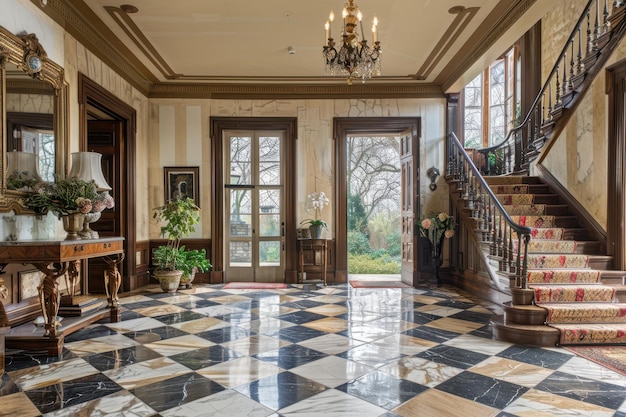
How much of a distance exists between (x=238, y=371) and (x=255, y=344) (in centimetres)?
70

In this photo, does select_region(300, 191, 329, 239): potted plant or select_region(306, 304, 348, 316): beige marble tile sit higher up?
select_region(300, 191, 329, 239): potted plant

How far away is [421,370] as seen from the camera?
3303mm

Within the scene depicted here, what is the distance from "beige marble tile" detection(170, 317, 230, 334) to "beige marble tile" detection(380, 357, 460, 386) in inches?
80.6

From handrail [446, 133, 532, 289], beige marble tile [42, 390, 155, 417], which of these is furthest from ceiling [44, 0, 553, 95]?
beige marble tile [42, 390, 155, 417]

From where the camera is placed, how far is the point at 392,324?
15.5ft

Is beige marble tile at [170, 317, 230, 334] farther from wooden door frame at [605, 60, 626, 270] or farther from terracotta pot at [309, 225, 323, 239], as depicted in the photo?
wooden door frame at [605, 60, 626, 270]

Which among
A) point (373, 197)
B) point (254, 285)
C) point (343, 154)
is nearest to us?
point (254, 285)

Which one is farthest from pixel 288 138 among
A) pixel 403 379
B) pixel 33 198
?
pixel 403 379

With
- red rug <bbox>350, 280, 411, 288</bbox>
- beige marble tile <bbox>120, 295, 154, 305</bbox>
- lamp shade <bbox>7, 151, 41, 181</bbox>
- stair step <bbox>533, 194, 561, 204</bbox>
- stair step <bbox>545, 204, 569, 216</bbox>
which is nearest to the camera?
lamp shade <bbox>7, 151, 41, 181</bbox>

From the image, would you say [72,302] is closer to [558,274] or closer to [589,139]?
[558,274]

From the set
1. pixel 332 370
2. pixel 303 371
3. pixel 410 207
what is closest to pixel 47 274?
pixel 303 371

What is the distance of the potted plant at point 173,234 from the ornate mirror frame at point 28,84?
2309 millimetres

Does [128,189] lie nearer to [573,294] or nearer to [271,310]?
[271,310]

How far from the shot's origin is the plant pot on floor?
668cm
